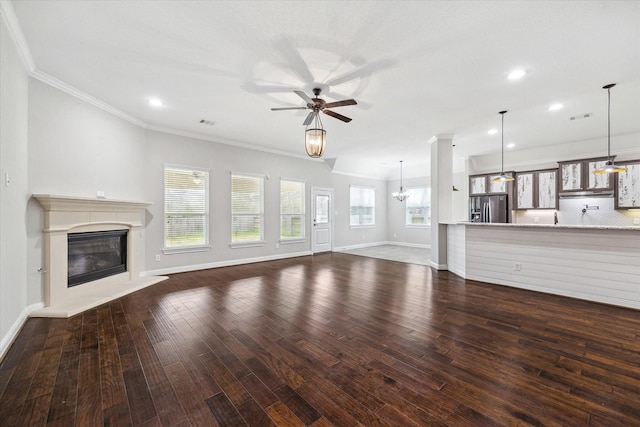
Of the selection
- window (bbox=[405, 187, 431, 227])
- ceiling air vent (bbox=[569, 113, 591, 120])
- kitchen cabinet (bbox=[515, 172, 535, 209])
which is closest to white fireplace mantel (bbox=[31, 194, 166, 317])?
ceiling air vent (bbox=[569, 113, 591, 120])

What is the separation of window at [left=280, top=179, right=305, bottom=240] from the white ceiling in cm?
268

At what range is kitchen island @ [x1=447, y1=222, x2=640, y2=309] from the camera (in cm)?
355

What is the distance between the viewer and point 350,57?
2.86 metres

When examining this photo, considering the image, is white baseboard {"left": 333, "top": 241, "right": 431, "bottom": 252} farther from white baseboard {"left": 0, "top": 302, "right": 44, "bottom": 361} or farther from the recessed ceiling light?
white baseboard {"left": 0, "top": 302, "right": 44, "bottom": 361}

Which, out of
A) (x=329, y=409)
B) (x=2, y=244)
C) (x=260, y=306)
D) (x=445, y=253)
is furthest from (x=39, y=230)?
(x=445, y=253)

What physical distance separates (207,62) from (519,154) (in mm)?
7979

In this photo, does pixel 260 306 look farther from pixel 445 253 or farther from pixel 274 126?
pixel 445 253

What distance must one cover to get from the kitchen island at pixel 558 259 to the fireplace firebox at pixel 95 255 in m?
6.42

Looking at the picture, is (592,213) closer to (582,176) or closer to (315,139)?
(582,176)

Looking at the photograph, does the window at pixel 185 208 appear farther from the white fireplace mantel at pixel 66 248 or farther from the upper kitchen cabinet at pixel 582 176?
the upper kitchen cabinet at pixel 582 176

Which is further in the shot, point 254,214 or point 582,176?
point 254,214

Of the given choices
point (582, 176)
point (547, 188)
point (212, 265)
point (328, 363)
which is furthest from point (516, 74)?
point (212, 265)

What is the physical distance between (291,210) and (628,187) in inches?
306

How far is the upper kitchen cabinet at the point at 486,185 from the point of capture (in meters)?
7.24
